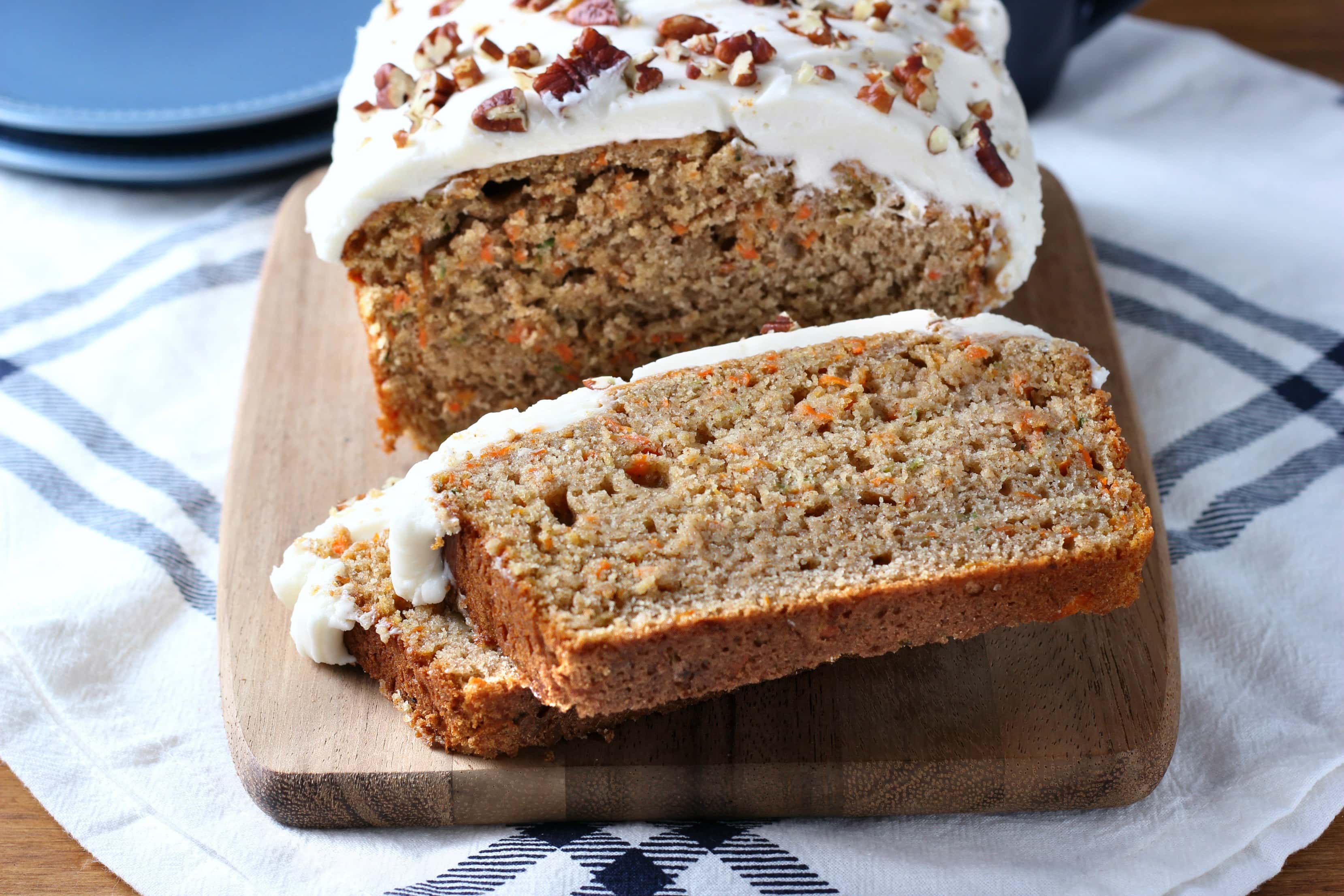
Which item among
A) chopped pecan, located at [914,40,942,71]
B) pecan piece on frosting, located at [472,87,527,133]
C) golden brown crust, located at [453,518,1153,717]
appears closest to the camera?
golden brown crust, located at [453,518,1153,717]

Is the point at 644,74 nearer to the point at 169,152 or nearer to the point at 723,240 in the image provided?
the point at 723,240

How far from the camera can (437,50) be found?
10.7 ft

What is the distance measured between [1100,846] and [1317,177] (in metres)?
2.87

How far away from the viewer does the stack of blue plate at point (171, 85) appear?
434 centimetres

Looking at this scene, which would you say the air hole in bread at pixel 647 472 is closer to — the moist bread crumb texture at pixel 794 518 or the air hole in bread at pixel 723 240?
the moist bread crumb texture at pixel 794 518

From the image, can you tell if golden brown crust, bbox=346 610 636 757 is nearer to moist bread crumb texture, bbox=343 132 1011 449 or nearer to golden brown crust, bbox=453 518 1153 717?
golden brown crust, bbox=453 518 1153 717

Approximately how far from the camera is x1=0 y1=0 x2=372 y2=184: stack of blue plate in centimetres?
434

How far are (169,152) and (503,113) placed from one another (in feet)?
6.03

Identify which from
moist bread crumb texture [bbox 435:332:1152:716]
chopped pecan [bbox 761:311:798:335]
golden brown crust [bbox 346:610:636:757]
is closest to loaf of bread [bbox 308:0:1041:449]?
chopped pecan [bbox 761:311:798:335]

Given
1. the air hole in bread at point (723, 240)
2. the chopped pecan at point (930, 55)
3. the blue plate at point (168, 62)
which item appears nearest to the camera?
the chopped pecan at point (930, 55)

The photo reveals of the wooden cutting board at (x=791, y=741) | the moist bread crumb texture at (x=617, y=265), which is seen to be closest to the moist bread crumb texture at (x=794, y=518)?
the wooden cutting board at (x=791, y=741)

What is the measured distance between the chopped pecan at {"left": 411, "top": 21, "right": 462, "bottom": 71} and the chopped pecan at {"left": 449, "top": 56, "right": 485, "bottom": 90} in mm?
94

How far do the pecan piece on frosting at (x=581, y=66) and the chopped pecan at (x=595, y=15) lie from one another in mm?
121

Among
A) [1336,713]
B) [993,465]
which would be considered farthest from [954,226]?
[1336,713]
